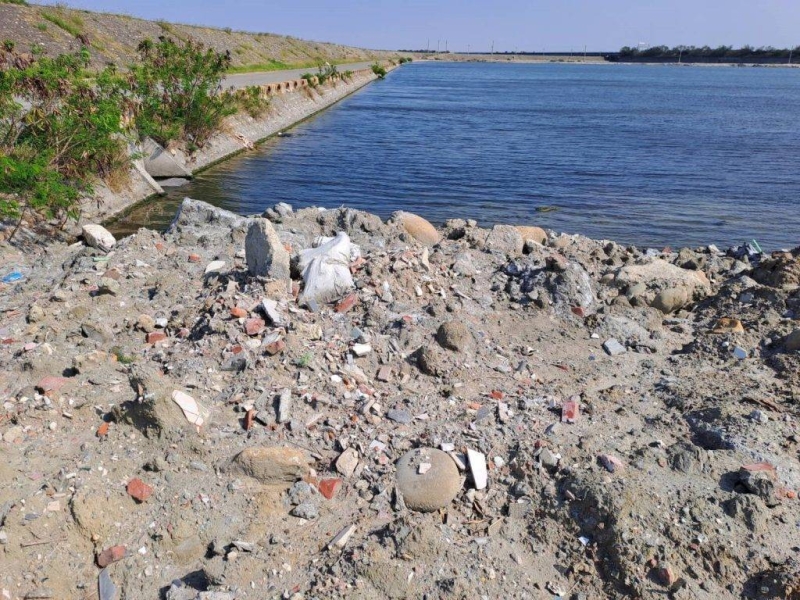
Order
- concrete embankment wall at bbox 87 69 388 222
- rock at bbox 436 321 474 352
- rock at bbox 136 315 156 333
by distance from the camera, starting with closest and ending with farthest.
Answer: rock at bbox 436 321 474 352
rock at bbox 136 315 156 333
concrete embankment wall at bbox 87 69 388 222

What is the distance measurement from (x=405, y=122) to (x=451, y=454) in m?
30.6

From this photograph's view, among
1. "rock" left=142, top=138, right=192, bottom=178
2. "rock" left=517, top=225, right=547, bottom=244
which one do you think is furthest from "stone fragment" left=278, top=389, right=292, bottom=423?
"rock" left=142, top=138, right=192, bottom=178

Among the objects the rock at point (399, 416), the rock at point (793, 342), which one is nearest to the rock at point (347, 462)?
the rock at point (399, 416)

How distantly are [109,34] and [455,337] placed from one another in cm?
3380

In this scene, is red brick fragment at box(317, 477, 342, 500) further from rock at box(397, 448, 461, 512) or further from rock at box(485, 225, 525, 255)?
rock at box(485, 225, 525, 255)

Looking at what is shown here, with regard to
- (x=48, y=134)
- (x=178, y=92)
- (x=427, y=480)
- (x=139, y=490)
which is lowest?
(x=139, y=490)

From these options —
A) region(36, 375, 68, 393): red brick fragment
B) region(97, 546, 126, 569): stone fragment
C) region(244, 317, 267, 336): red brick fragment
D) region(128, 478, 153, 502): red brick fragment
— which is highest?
region(244, 317, 267, 336): red brick fragment

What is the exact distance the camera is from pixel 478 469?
4957 mm

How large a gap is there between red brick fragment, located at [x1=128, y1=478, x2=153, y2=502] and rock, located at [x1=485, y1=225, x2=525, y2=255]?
19.9ft

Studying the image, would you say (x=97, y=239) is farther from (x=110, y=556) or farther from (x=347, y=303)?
(x=110, y=556)

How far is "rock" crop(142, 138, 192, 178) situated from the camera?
56.6 feet

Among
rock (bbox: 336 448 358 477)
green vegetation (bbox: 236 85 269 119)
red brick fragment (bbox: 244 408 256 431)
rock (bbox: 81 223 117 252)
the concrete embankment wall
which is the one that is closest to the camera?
rock (bbox: 336 448 358 477)

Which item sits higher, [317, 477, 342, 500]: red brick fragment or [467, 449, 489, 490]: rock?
[467, 449, 489, 490]: rock

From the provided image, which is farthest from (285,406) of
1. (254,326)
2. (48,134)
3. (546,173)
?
(546,173)
